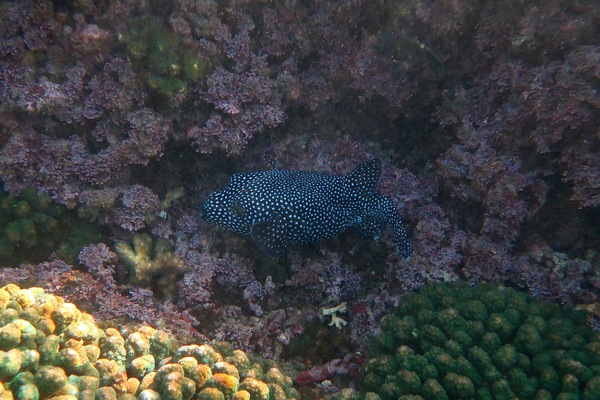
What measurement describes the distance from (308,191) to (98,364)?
370 centimetres

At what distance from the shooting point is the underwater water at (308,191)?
5078 millimetres

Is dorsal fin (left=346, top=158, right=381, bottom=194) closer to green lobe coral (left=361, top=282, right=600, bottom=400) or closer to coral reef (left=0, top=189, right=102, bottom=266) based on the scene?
green lobe coral (left=361, top=282, right=600, bottom=400)

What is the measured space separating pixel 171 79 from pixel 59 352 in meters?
4.14

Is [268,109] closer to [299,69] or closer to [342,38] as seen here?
[299,69]

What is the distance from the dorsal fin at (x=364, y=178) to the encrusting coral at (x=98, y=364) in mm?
3246

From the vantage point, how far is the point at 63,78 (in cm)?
589

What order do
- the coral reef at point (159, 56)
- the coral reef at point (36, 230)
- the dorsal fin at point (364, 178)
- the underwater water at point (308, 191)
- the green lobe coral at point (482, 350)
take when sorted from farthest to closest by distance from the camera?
the dorsal fin at point (364, 178)
the coral reef at point (159, 56)
the coral reef at point (36, 230)
the underwater water at point (308, 191)
the green lobe coral at point (482, 350)

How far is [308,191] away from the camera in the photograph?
6199 millimetres

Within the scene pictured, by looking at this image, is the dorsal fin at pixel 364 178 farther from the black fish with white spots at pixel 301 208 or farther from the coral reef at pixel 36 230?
the coral reef at pixel 36 230

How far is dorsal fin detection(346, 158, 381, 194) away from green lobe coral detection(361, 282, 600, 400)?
6.56ft

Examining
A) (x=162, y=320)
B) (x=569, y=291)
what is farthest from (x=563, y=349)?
(x=162, y=320)

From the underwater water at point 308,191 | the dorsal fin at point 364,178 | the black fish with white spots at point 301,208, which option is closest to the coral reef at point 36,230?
the underwater water at point 308,191

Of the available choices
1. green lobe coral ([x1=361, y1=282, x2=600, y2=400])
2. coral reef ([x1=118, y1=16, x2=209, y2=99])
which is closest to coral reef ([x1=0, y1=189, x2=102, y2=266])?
coral reef ([x1=118, y1=16, x2=209, y2=99])

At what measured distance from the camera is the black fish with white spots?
607 cm
